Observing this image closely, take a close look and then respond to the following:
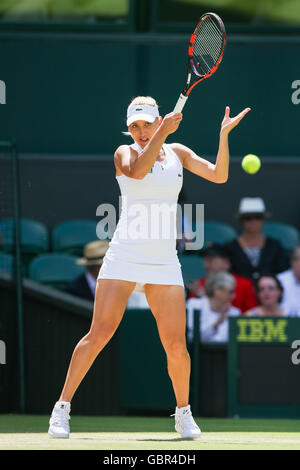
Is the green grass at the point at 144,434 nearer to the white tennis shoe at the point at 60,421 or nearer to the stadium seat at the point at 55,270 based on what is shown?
the white tennis shoe at the point at 60,421

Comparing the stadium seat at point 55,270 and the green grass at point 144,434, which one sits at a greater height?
the stadium seat at point 55,270

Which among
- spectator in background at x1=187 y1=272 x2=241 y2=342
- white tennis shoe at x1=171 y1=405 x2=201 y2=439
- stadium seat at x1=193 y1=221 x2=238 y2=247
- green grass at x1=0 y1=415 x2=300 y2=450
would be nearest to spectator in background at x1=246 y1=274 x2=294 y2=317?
spectator in background at x1=187 y1=272 x2=241 y2=342

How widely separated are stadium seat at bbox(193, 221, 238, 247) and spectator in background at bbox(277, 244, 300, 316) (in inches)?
44.7

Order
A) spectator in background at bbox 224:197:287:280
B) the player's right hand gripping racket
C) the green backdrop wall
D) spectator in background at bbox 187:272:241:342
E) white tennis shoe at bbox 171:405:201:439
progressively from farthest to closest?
the green backdrop wall
spectator in background at bbox 224:197:287:280
spectator in background at bbox 187:272:241:342
the player's right hand gripping racket
white tennis shoe at bbox 171:405:201:439

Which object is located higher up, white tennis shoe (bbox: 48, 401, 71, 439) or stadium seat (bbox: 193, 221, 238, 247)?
stadium seat (bbox: 193, 221, 238, 247)

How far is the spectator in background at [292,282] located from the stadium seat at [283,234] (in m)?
1.14

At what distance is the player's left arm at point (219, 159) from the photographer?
5.14 meters

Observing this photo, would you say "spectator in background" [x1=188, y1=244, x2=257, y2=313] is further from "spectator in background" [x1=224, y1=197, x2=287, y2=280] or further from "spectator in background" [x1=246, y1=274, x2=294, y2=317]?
"spectator in background" [x1=246, y1=274, x2=294, y2=317]

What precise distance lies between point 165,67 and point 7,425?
4770 mm

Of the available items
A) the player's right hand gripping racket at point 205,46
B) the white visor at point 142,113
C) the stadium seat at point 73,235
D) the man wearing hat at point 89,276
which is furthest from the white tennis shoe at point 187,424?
the stadium seat at point 73,235

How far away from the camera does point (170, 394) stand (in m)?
7.32

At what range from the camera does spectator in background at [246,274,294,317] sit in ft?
25.5

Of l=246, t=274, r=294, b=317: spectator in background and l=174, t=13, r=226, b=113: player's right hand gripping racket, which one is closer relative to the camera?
l=174, t=13, r=226, b=113: player's right hand gripping racket
